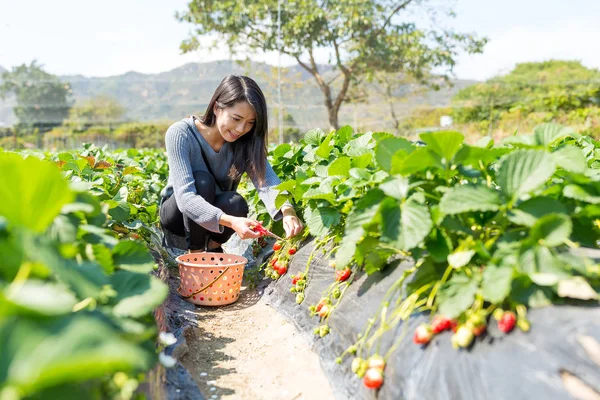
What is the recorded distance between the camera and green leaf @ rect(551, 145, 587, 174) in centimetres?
135

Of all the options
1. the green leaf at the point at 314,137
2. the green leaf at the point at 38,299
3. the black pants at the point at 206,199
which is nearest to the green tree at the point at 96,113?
the black pants at the point at 206,199

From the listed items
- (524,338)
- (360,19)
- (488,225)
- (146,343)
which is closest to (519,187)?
(488,225)

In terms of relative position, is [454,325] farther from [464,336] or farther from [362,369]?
[362,369]

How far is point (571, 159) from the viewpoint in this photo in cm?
138

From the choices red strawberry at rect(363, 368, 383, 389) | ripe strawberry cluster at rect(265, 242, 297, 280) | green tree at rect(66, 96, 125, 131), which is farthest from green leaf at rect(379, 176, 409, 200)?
green tree at rect(66, 96, 125, 131)

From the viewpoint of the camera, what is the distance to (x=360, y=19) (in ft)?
43.1

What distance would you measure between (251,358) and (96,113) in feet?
94.5

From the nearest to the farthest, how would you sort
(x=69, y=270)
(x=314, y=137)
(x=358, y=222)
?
(x=69, y=270), (x=358, y=222), (x=314, y=137)

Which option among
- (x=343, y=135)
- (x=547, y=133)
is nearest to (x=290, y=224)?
(x=343, y=135)

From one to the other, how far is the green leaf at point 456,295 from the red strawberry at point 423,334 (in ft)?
0.19

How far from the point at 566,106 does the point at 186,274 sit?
1916 centimetres

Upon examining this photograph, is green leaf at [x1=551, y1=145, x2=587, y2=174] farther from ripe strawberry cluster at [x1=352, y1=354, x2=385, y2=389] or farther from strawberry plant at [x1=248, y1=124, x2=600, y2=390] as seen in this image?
ripe strawberry cluster at [x1=352, y1=354, x2=385, y2=389]

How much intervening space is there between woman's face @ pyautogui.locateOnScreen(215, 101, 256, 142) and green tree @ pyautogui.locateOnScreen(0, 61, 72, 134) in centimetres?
2294

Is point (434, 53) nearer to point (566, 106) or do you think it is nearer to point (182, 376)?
point (566, 106)
